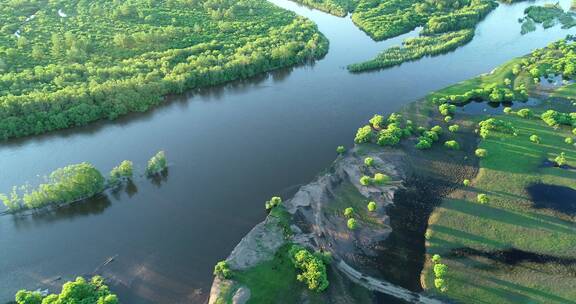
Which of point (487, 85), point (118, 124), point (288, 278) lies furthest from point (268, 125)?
point (487, 85)

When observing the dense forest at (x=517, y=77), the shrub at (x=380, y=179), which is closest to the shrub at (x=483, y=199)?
the shrub at (x=380, y=179)

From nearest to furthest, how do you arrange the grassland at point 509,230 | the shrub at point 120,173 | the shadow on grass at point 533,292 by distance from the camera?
the shadow on grass at point 533,292, the grassland at point 509,230, the shrub at point 120,173

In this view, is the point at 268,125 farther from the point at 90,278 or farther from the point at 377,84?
the point at 90,278

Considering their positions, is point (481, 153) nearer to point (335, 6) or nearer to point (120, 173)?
point (120, 173)

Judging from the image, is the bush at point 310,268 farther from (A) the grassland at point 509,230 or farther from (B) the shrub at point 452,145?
(B) the shrub at point 452,145

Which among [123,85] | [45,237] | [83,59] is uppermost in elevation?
[83,59]

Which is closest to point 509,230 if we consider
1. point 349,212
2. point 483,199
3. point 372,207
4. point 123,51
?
point 483,199
